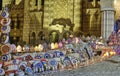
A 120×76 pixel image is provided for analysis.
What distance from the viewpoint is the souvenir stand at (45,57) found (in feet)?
32.7

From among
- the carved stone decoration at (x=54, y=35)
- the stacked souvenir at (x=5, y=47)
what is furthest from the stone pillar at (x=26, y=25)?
the stacked souvenir at (x=5, y=47)

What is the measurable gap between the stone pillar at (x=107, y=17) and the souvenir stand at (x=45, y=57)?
9.59 feet

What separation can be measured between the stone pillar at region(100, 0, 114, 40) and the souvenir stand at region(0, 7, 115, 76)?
2924mm

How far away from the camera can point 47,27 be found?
23.3 m

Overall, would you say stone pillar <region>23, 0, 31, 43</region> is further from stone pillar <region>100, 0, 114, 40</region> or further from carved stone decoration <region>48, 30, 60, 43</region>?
stone pillar <region>100, 0, 114, 40</region>

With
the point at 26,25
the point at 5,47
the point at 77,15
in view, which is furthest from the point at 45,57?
the point at 26,25

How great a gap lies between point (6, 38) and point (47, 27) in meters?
13.4

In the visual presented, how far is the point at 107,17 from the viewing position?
1923 cm

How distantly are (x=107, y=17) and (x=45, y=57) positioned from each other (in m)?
8.42

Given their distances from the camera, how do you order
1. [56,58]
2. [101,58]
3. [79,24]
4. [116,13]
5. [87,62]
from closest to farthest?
[56,58]
[87,62]
[101,58]
[116,13]
[79,24]

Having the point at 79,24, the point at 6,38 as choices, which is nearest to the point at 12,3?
the point at 79,24

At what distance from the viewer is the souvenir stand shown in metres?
9.97

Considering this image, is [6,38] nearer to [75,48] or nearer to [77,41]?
[75,48]

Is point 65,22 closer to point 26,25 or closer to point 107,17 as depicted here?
point 26,25
